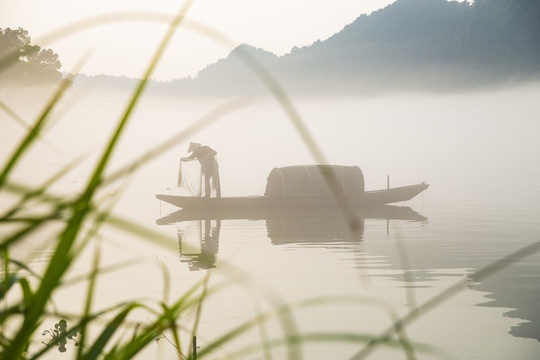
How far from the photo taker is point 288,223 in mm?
32438

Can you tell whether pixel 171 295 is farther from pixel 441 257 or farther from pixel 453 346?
pixel 441 257

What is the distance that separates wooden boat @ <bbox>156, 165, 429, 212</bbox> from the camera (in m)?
32.0

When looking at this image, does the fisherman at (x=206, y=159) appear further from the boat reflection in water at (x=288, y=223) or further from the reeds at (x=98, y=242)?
the reeds at (x=98, y=242)

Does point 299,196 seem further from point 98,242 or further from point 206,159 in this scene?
point 98,242

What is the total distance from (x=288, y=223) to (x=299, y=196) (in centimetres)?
161

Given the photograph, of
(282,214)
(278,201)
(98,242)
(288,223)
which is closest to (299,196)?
(282,214)

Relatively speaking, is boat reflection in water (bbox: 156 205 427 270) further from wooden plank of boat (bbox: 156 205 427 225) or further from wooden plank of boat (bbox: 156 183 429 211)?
wooden plank of boat (bbox: 156 183 429 211)

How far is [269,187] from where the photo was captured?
34.6 m

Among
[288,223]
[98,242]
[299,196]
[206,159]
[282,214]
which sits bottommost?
[288,223]

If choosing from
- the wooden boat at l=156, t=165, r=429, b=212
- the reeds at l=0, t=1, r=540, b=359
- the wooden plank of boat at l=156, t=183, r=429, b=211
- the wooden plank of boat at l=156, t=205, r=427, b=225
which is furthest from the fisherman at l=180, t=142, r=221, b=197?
the reeds at l=0, t=1, r=540, b=359

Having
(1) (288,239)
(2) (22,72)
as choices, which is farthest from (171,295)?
(2) (22,72)

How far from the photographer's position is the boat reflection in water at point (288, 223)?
27141mm

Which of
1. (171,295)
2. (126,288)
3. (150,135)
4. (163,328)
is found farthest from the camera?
(126,288)

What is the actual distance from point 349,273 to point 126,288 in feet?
16.6
